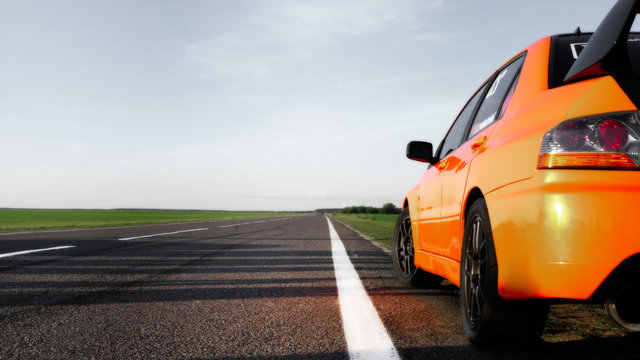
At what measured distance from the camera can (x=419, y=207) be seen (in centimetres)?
413

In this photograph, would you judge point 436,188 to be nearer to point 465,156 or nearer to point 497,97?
point 465,156

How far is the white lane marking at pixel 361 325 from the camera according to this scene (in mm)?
2338

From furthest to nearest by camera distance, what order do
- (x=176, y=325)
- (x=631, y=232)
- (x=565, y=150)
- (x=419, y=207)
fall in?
(x=419, y=207) < (x=176, y=325) < (x=565, y=150) < (x=631, y=232)

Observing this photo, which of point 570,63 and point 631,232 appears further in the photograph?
point 570,63

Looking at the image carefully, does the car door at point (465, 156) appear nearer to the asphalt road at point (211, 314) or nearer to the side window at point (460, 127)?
the side window at point (460, 127)

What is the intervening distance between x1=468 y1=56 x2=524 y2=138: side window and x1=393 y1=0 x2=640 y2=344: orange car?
5 centimetres

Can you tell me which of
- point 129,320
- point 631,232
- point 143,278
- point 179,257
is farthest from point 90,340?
point 179,257

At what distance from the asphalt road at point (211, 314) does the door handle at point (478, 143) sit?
1.15m

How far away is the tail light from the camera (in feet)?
5.77

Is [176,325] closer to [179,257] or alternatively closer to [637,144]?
[637,144]

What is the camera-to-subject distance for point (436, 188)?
361 centimetres

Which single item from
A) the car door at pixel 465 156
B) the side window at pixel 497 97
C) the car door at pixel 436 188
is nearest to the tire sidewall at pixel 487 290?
the car door at pixel 465 156

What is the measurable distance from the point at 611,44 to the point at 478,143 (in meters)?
1.01

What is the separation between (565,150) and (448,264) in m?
1.45
